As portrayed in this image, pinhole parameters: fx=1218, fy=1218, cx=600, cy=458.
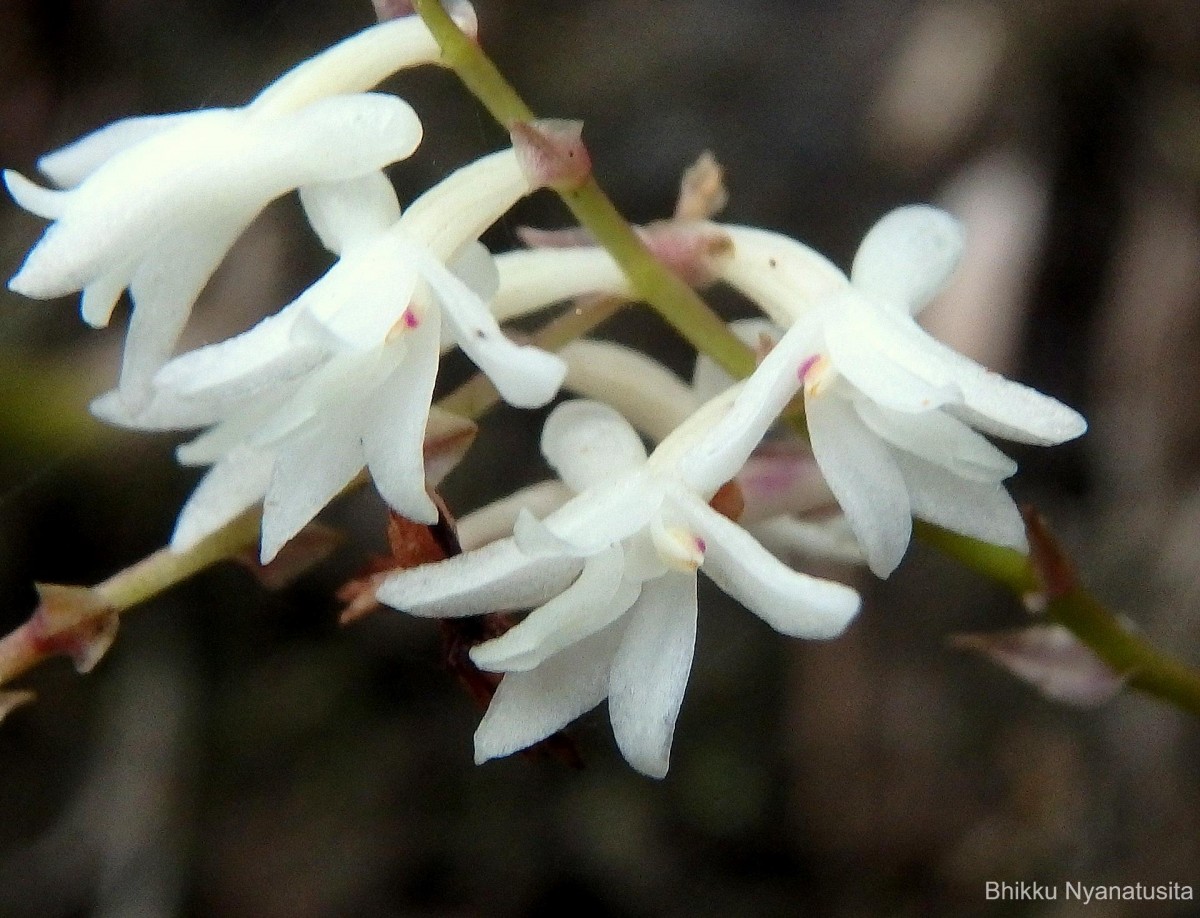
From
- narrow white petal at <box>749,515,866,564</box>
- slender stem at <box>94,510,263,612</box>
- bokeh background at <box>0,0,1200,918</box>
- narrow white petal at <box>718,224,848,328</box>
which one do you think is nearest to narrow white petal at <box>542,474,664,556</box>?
narrow white petal at <box>718,224,848,328</box>

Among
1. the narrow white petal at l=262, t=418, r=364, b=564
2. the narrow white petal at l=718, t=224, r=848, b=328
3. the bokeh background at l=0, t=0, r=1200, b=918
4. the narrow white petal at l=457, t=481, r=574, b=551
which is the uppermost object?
the narrow white petal at l=262, t=418, r=364, b=564

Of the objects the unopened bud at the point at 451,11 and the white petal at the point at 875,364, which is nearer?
the white petal at the point at 875,364

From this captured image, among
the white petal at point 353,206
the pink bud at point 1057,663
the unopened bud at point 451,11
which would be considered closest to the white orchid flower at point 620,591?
the white petal at point 353,206

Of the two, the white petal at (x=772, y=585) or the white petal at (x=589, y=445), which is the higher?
the white petal at (x=589, y=445)

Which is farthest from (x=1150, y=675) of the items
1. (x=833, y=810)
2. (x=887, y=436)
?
(x=833, y=810)

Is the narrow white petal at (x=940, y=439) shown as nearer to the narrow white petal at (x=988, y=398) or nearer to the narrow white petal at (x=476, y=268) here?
the narrow white petal at (x=988, y=398)

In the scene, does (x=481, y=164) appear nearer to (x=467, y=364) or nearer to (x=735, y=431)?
(x=735, y=431)

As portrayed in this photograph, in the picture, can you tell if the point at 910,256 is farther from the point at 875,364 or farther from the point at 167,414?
the point at 167,414

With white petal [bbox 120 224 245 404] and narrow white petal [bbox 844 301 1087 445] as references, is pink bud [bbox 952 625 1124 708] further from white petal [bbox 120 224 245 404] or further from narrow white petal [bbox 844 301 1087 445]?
white petal [bbox 120 224 245 404]
